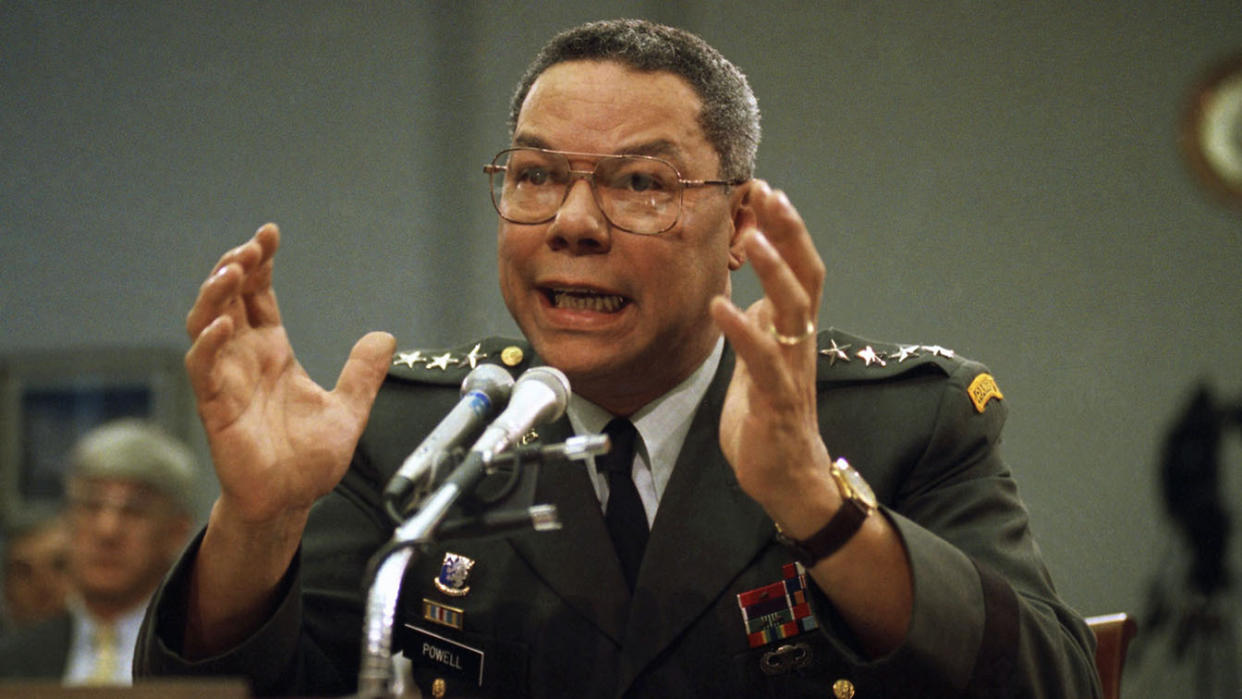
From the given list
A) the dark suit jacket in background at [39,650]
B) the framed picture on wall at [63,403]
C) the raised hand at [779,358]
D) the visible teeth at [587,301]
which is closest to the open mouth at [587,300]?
the visible teeth at [587,301]

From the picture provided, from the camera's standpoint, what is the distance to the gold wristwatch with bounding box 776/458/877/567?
1.21 meters

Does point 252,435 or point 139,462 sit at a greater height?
point 252,435

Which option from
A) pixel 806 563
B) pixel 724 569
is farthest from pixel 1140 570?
pixel 806 563

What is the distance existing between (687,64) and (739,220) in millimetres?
217

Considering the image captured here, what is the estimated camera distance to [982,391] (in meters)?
1.61

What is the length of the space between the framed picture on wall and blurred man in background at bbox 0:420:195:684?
40cm

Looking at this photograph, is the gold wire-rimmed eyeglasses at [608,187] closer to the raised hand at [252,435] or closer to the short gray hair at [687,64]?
the short gray hair at [687,64]

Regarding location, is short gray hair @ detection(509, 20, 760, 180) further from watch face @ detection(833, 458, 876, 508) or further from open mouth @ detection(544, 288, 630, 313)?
watch face @ detection(833, 458, 876, 508)

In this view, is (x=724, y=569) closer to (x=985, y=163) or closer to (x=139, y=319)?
(x=985, y=163)

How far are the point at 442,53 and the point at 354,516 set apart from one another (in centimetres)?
215

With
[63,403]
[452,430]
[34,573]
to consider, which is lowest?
[34,573]

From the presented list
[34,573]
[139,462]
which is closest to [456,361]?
[139,462]

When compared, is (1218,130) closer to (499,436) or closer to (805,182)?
(805,182)

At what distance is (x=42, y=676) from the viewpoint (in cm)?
278
